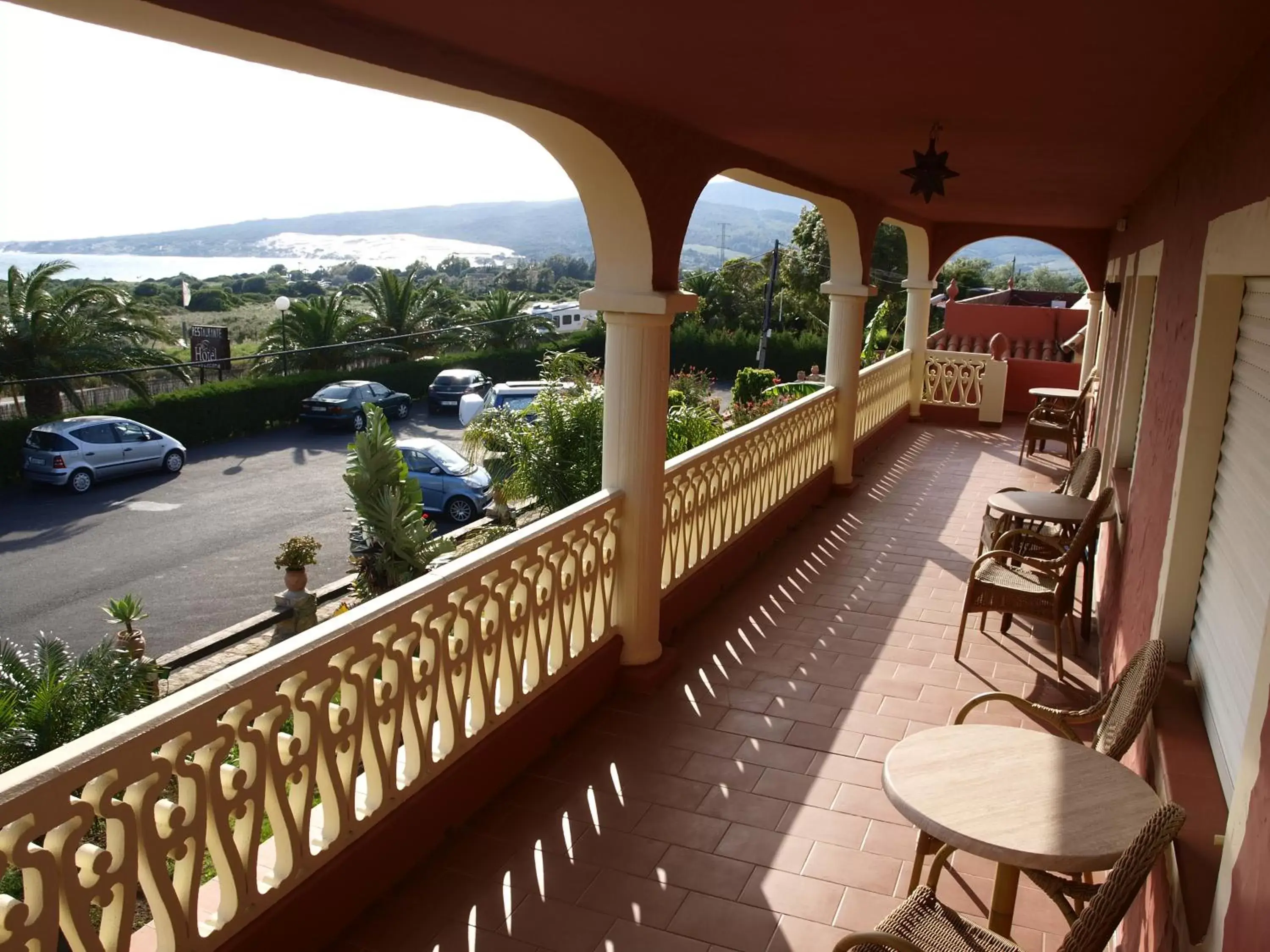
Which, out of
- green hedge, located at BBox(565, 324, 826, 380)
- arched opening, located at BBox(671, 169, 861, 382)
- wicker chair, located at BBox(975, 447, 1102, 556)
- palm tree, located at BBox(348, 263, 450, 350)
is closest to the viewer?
wicker chair, located at BBox(975, 447, 1102, 556)

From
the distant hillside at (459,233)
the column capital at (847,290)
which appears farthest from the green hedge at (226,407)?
the distant hillside at (459,233)

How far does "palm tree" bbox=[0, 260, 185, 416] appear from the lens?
22.7 metres

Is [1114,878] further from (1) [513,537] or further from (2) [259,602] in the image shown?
(2) [259,602]

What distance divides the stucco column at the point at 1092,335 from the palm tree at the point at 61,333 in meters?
21.1

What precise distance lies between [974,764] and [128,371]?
24.8m

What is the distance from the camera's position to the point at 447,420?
31500 mm

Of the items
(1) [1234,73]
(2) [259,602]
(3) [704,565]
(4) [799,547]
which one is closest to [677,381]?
Result: (2) [259,602]

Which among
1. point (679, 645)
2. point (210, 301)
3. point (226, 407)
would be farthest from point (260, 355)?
point (210, 301)

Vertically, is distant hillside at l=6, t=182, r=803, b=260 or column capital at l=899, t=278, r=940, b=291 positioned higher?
distant hillside at l=6, t=182, r=803, b=260

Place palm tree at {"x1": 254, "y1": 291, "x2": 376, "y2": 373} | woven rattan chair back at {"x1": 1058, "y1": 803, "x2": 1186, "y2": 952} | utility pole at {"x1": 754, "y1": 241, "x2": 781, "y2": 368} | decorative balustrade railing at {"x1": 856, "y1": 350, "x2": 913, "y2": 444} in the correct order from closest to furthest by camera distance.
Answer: woven rattan chair back at {"x1": 1058, "y1": 803, "x2": 1186, "y2": 952}, decorative balustrade railing at {"x1": 856, "y1": 350, "x2": 913, "y2": 444}, palm tree at {"x1": 254, "y1": 291, "x2": 376, "y2": 373}, utility pole at {"x1": 754, "y1": 241, "x2": 781, "y2": 368}

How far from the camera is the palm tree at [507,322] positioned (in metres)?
36.0

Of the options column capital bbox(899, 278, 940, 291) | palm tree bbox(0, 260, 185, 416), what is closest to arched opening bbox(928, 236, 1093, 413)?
column capital bbox(899, 278, 940, 291)

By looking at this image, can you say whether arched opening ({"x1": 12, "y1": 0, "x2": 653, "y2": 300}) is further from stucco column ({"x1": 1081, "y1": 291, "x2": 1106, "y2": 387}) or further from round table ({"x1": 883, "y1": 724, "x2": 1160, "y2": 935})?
stucco column ({"x1": 1081, "y1": 291, "x2": 1106, "y2": 387})

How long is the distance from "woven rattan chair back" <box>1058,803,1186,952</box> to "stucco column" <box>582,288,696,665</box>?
3.30 meters
